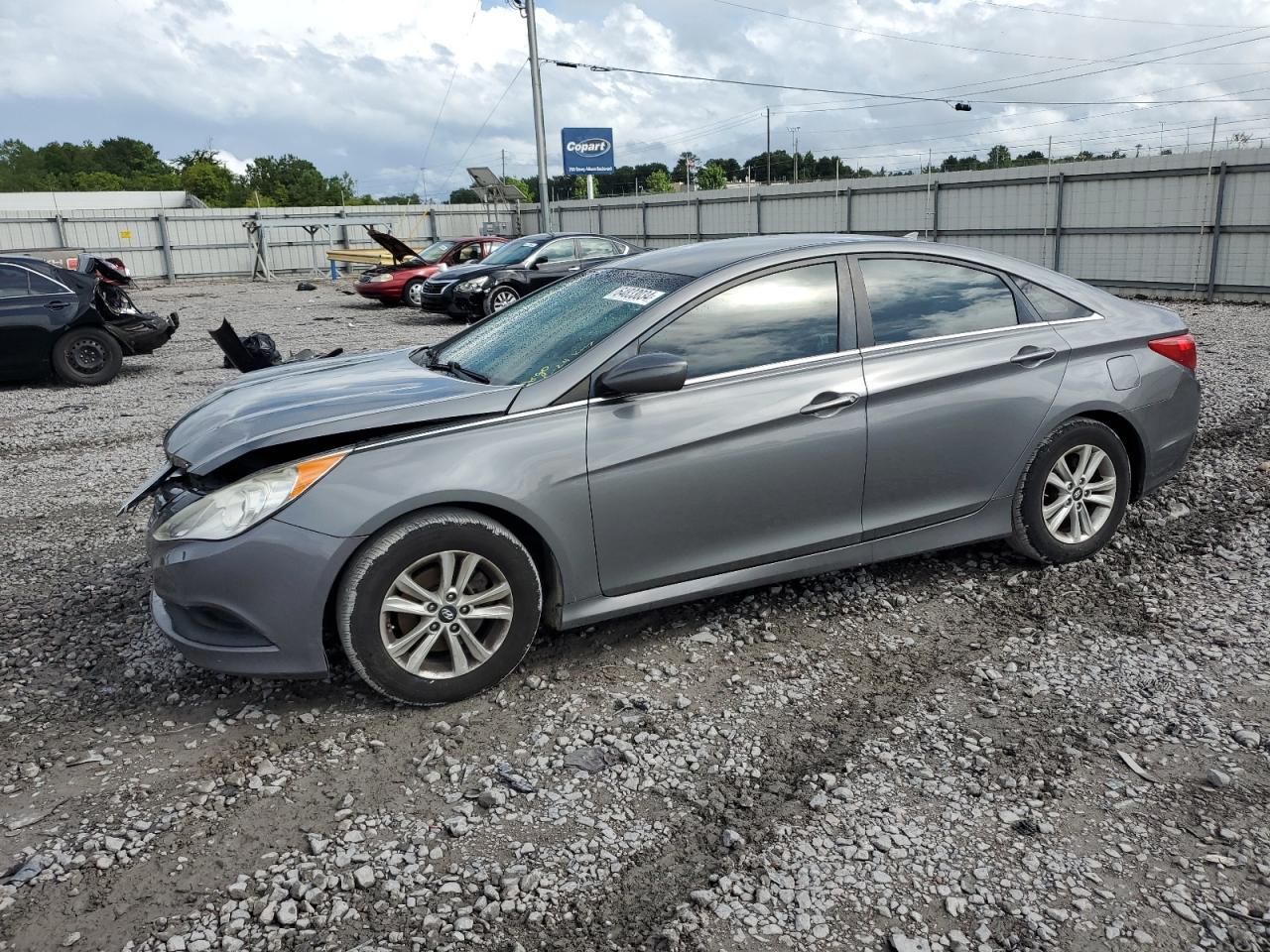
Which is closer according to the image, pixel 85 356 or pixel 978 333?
pixel 978 333

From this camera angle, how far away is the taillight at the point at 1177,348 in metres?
4.91

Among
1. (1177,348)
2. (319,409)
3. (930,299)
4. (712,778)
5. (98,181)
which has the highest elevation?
(98,181)

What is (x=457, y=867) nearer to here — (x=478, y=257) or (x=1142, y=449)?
(x=1142, y=449)

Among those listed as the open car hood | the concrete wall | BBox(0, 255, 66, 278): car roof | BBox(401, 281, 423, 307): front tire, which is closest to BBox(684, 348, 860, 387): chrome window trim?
BBox(0, 255, 66, 278): car roof

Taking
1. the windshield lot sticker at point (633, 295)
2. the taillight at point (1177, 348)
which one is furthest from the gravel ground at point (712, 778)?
the windshield lot sticker at point (633, 295)

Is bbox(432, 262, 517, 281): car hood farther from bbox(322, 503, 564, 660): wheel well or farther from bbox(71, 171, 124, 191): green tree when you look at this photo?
bbox(71, 171, 124, 191): green tree

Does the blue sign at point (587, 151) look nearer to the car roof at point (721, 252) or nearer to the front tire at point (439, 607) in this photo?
the car roof at point (721, 252)

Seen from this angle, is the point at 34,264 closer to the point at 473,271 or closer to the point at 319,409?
the point at 473,271

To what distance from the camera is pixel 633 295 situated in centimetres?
420

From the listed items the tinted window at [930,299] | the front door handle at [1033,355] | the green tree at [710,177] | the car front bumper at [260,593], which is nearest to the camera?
the car front bumper at [260,593]

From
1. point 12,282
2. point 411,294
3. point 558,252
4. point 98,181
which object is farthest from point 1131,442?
point 98,181

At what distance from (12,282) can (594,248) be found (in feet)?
30.9

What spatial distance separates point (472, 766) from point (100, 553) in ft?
10.8

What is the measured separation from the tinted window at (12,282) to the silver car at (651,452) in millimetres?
7980
